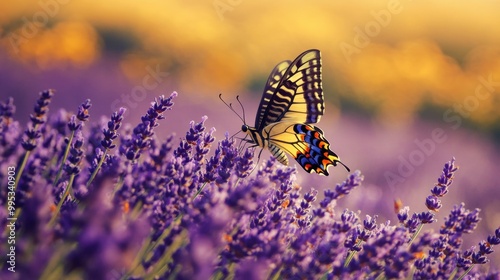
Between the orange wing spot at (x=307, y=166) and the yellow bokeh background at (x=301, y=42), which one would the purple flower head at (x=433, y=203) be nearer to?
the orange wing spot at (x=307, y=166)

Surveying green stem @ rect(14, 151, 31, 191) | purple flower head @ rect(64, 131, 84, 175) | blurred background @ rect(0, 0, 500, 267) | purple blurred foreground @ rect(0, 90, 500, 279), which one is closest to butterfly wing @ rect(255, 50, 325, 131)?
blurred background @ rect(0, 0, 500, 267)

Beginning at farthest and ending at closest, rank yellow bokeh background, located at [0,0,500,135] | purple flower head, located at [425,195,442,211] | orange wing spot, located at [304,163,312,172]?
yellow bokeh background, located at [0,0,500,135], orange wing spot, located at [304,163,312,172], purple flower head, located at [425,195,442,211]

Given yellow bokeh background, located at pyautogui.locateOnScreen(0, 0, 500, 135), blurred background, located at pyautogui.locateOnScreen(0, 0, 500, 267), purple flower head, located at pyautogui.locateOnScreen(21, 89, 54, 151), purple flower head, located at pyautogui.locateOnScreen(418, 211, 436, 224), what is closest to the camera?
purple flower head, located at pyautogui.locateOnScreen(21, 89, 54, 151)

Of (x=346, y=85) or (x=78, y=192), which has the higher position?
(x=346, y=85)

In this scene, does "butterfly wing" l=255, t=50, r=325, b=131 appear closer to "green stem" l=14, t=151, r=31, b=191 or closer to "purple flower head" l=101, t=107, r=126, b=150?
"purple flower head" l=101, t=107, r=126, b=150

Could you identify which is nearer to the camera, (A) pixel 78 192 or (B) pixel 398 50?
(A) pixel 78 192

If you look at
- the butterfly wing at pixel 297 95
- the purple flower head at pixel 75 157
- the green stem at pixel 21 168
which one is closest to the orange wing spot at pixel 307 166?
the butterfly wing at pixel 297 95

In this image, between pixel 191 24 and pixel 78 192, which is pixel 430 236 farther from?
pixel 191 24

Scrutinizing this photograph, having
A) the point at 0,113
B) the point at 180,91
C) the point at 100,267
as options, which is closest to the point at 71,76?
the point at 180,91
